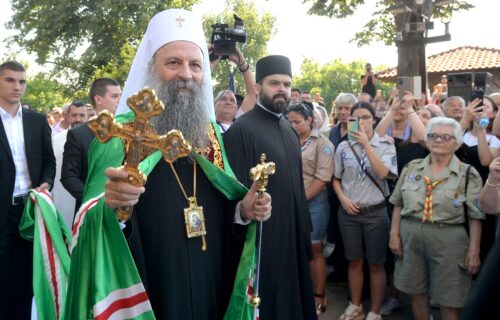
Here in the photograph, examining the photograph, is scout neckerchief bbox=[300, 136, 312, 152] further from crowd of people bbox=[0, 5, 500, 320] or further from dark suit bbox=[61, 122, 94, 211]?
dark suit bbox=[61, 122, 94, 211]

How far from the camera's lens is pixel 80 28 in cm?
2816

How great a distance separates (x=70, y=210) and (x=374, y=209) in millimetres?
3122

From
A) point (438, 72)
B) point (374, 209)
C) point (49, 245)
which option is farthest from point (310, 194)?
point (438, 72)

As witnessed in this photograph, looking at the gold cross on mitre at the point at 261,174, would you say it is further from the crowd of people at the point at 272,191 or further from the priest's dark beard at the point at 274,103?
the priest's dark beard at the point at 274,103

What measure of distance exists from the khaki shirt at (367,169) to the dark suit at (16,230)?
295 cm

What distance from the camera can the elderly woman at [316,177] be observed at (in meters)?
5.60

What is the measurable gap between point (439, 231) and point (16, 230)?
12.4 feet

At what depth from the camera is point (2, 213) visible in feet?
15.1

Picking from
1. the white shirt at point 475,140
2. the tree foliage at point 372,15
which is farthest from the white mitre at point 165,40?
the tree foliage at point 372,15

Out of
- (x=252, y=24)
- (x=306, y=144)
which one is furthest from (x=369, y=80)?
(x=252, y=24)

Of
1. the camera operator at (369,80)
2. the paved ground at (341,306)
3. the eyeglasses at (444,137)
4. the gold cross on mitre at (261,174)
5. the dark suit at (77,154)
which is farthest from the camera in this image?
the camera operator at (369,80)

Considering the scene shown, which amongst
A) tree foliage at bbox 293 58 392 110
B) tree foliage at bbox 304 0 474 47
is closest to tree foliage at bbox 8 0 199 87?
tree foliage at bbox 304 0 474 47

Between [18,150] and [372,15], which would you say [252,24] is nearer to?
[372,15]

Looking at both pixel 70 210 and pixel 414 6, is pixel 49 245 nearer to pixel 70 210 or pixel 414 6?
pixel 70 210
